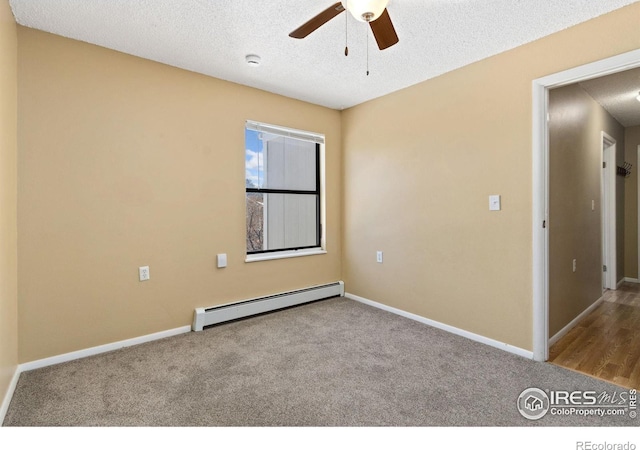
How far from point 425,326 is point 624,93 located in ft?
10.4

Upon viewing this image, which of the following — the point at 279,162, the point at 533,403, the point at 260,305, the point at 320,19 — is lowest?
the point at 533,403

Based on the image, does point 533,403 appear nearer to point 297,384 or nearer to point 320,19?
point 297,384

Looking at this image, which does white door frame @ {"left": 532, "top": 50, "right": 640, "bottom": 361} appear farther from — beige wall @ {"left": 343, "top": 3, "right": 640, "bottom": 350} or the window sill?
the window sill

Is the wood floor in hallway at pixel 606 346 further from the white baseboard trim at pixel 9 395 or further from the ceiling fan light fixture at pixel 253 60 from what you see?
the white baseboard trim at pixel 9 395

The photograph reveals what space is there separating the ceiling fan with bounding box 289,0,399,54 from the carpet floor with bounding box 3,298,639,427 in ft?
6.67

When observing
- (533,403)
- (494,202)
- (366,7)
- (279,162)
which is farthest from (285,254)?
(366,7)

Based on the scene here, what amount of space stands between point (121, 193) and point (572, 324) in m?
4.14

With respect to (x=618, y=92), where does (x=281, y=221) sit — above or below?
below

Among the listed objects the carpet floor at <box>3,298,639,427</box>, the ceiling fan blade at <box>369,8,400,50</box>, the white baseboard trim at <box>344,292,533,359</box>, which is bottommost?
the carpet floor at <box>3,298,639,427</box>

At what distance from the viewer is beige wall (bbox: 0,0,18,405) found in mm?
1795

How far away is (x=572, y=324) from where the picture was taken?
9.93ft

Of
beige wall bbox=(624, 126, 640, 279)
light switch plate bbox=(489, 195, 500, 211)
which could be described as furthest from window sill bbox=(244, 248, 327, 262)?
beige wall bbox=(624, 126, 640, 279)

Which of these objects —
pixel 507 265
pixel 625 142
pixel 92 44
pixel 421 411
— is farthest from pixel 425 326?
pixel 625 142
